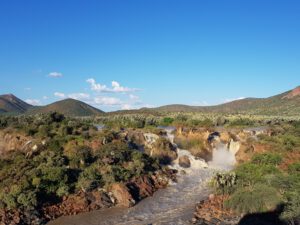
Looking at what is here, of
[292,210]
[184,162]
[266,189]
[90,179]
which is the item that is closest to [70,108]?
[184,162]

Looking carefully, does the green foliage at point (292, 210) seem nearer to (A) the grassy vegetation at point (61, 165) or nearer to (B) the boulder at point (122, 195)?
(B) the boulder at point (122, 195)

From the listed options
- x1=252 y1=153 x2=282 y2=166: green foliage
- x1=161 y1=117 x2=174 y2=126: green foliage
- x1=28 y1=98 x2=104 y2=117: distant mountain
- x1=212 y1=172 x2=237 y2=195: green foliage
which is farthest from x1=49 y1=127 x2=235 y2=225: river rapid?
x1=28 y1=98 x2=104 y2=117: distant mountain

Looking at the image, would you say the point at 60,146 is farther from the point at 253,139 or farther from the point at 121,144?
the point at 253,139

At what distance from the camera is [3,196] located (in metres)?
30.6

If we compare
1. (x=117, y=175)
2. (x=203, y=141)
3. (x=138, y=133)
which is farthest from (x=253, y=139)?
(x=117, y=175)

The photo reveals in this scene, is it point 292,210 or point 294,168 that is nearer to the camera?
point 292,210

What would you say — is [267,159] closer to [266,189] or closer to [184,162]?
[184,162]

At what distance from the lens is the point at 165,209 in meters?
32.5

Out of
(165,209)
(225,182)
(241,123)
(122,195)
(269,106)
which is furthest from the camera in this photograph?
(269,106)

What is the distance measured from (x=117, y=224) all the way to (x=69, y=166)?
11.7 metres

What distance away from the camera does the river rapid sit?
2966cm

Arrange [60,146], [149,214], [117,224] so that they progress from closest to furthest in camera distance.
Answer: [117,224] → [149,214] → [60,146]

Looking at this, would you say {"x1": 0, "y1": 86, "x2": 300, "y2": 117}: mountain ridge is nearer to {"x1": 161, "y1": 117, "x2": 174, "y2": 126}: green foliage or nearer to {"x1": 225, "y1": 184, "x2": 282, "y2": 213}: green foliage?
{"x1": 161, "y1": 117, "x2": 174, "y2": 126}: green foliage

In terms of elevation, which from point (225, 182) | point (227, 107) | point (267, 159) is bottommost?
point (225, 182)
